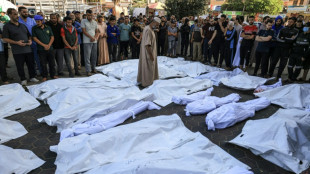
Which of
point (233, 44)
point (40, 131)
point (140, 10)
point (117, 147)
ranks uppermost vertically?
point (140, 10)

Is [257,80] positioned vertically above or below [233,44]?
below

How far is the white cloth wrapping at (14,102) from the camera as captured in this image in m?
3.90

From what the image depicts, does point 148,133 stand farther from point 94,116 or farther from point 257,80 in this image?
point 257,80

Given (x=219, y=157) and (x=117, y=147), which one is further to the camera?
(x=117, y=147)

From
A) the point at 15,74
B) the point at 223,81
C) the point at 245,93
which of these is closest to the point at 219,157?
the point at 245,93

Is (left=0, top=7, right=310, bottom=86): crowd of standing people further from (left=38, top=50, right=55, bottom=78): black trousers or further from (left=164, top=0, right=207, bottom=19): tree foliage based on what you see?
(left=164, top=0, right=207, bottom=19): tree foliage

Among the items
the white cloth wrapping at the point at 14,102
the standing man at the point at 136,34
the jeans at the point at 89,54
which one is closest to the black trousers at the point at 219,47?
the standing man at the point at 136,34

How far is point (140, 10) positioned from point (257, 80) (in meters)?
19.2

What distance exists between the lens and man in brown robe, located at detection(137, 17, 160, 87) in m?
5.04

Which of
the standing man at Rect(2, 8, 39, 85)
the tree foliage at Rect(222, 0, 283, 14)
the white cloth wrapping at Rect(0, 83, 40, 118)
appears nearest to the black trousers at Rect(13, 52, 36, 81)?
the standing man at Rect(2, 8, 39, 85)

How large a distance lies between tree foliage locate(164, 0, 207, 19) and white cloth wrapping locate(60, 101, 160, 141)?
1475 centimetres

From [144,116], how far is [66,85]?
2.33 m

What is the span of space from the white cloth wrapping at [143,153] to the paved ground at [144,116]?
24 centimetres

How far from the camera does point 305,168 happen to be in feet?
7.77
